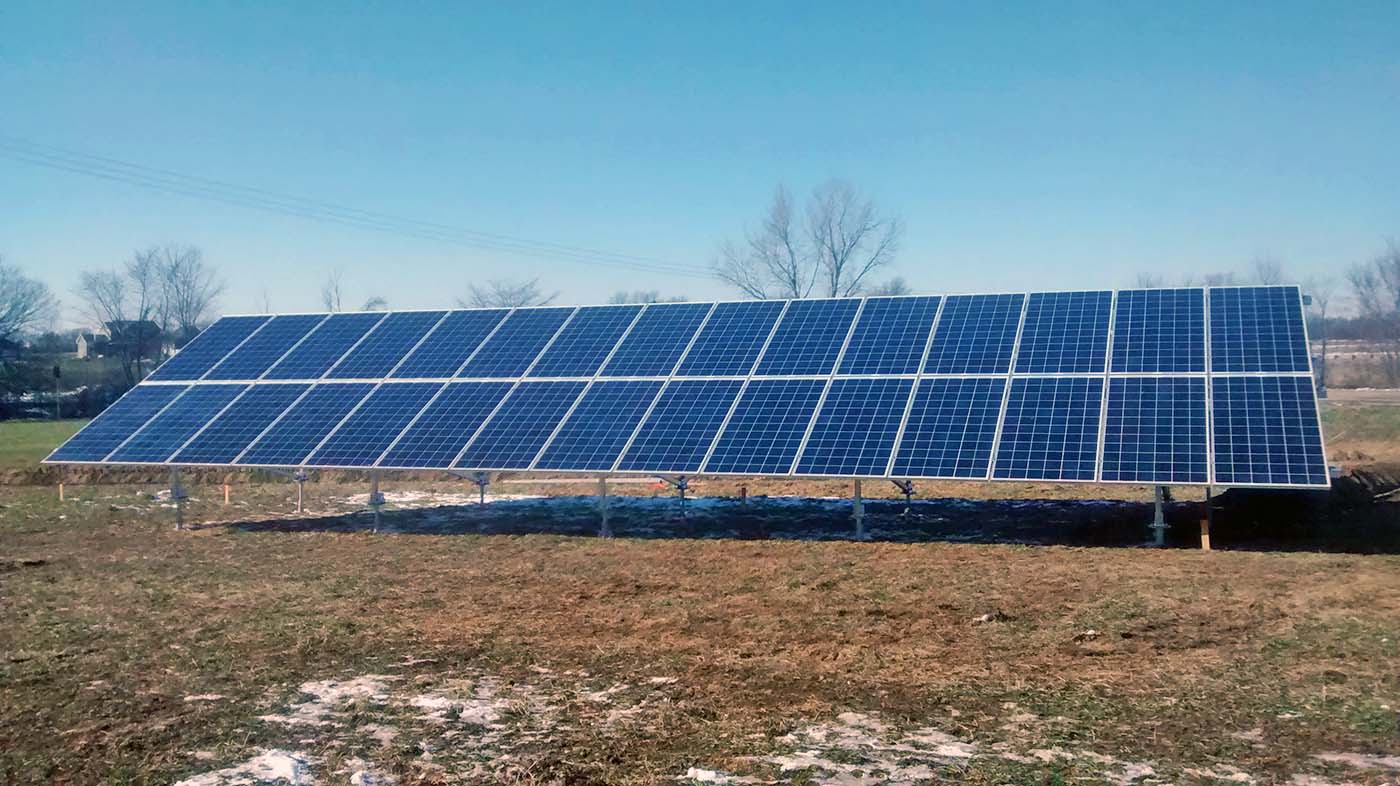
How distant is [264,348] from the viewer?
2747 cm

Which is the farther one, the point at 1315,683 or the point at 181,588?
the point at 181,588

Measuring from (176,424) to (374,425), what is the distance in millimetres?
5091

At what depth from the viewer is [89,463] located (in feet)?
75.4

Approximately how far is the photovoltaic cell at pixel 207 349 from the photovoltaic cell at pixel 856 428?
53.1ft

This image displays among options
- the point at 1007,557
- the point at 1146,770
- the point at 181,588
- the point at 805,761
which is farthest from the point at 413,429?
the point at 1146,770

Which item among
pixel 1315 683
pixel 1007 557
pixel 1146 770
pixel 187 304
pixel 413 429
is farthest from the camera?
pixel 187 304

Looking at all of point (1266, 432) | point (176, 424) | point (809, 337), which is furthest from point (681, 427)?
point (176, 424)

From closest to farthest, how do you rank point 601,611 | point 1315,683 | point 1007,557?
point 1315,683 < point 601,611 < point 1007,557

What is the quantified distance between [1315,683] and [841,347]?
13218 millimetres

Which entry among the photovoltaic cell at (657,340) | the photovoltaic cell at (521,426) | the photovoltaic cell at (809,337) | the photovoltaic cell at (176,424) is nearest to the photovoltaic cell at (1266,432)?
the photovoltaic cell at (809,337)

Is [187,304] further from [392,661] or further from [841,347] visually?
[392,661]

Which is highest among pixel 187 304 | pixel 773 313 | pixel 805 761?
pixel 187 304

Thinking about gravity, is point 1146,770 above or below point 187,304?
below

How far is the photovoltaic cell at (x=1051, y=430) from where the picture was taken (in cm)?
1808
